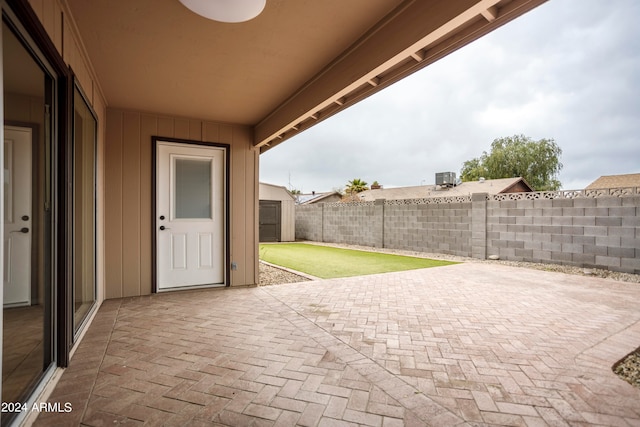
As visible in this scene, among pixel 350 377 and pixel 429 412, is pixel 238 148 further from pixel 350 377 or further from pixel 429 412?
pixel 429 412

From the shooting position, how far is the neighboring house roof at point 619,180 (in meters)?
14.2

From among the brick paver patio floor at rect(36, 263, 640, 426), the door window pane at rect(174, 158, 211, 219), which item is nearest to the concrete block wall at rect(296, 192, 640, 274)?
the brick paver patio floor at rect(36, 263, 640, 426)

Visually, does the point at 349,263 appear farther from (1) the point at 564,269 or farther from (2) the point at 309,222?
(2) the point at 309,222

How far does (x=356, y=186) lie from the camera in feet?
73.4

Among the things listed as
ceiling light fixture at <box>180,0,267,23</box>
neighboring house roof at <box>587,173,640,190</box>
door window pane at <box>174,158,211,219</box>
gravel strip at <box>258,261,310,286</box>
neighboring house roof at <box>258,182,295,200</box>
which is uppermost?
neighboring house roof at <box>587,173,640,190</box>

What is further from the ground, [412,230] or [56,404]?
[412,230]

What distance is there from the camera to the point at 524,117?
2597 cm

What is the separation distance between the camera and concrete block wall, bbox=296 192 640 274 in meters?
5.43

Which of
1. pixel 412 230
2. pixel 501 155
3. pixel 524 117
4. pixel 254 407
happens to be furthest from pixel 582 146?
pixel 254 407

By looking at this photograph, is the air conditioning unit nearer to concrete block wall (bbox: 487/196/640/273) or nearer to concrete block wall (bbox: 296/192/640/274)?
concrete block wall (bbox: 296/192/640/274)

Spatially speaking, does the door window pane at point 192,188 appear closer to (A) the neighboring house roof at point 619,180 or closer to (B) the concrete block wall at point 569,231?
(B) the concrete block wall at point 569,231

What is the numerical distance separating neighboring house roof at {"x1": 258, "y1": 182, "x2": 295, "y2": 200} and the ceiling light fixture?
10327 millimetres

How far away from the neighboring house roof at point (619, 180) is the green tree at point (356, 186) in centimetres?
1318

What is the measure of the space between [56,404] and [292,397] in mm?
1332
